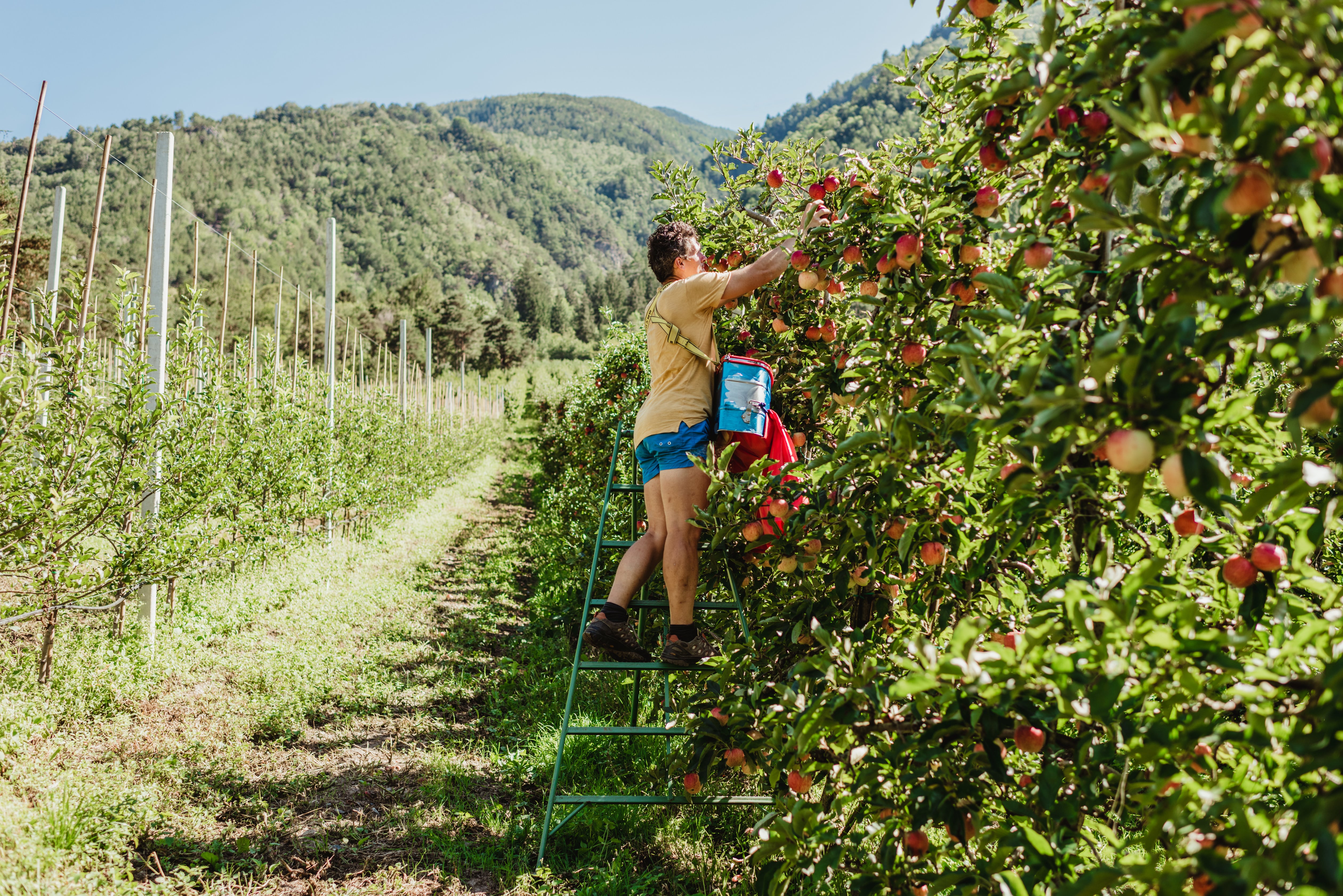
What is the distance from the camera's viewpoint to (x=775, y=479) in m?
2.29

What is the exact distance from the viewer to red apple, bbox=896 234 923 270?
1890 millimetres

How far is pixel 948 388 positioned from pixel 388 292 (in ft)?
195

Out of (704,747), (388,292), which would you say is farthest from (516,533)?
(388,292)

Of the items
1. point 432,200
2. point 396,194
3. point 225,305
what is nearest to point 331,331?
point 225,305

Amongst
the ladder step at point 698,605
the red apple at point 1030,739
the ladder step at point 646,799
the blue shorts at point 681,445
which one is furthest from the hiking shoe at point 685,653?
the red apple at point 1030,739

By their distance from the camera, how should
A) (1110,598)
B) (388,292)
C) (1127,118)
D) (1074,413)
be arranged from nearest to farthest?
(1127,118)
(1074,413)
(1110,598)
(388,292)

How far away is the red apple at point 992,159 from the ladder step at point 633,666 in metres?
1.90

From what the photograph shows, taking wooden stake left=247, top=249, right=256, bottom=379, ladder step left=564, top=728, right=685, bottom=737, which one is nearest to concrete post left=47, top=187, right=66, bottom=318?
wooden stake left=247, top=249, right=256, bottom=379

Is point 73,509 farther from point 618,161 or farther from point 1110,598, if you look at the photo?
point 618,161

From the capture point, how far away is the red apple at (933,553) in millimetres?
1763

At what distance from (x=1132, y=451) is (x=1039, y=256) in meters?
0.61

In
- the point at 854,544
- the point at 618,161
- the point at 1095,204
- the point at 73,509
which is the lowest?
the point at 73,509

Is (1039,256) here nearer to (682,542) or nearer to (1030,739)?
(1030,739)

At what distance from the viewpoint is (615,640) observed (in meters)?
2.89
